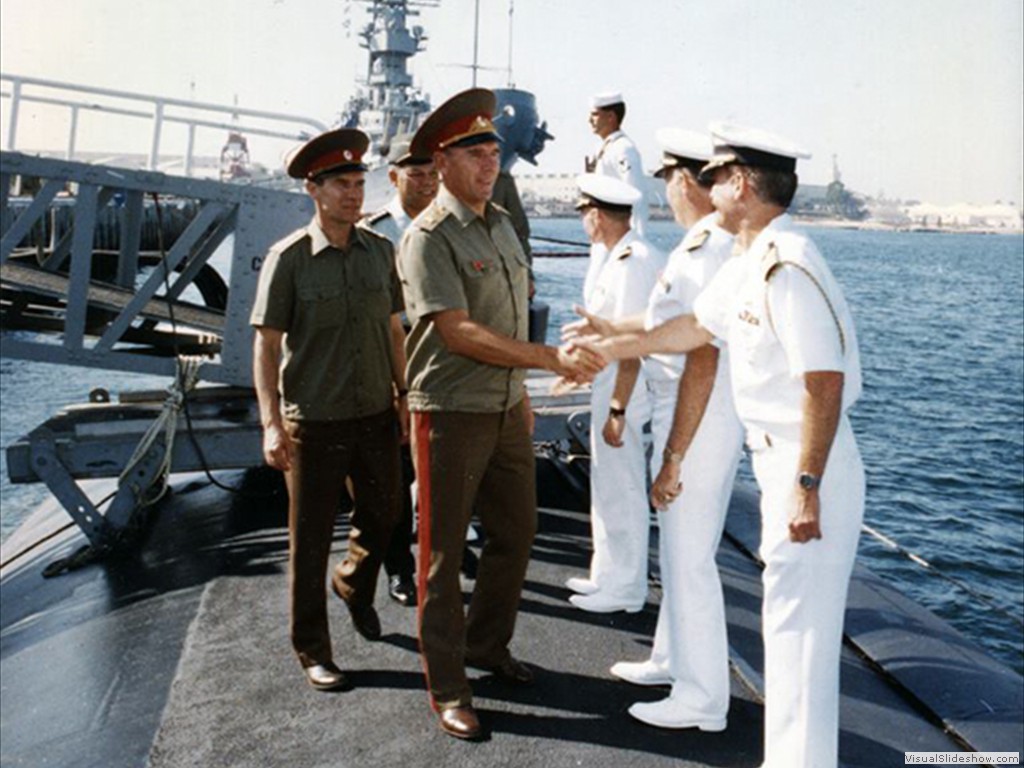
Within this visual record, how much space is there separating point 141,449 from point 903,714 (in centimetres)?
471

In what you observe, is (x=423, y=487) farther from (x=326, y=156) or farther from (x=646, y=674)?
(x=326, y=156)

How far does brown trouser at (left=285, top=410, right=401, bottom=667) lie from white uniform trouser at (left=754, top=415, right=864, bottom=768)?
1828 mm

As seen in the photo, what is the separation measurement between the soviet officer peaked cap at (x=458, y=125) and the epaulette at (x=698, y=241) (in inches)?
33.2

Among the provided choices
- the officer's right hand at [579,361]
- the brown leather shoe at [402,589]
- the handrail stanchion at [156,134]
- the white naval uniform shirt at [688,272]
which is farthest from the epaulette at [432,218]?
the handrail stanchion at [156,134]

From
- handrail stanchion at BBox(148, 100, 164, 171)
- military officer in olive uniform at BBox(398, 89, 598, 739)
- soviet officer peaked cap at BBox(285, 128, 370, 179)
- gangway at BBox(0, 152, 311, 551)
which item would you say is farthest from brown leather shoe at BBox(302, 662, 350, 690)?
handrail stanchion at BBox(148, 100, 164, 171)

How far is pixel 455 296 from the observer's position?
3.61 m

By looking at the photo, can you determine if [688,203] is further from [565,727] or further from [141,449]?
[141,449]

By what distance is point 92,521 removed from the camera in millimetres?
6633

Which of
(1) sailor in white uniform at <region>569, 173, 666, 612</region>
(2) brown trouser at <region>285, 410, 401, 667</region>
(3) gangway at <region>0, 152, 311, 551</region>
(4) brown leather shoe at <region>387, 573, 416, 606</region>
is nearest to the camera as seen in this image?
(2) brown trouser at <region>285, 410, 401, 667</region>

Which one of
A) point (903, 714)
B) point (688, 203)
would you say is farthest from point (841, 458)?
point (903, 714)

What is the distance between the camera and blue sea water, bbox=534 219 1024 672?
583 inches

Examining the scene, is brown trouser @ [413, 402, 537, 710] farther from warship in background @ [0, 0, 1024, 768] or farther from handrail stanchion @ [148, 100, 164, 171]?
handrail stanchion @ [148, 100, 164, 171]

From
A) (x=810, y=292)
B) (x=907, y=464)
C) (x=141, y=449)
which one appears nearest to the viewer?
(x=810, y=292)

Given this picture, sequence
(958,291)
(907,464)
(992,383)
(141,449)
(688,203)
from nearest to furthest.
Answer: (688,203) < (141,449) < (907,464) < (992,383) < (958,291)
